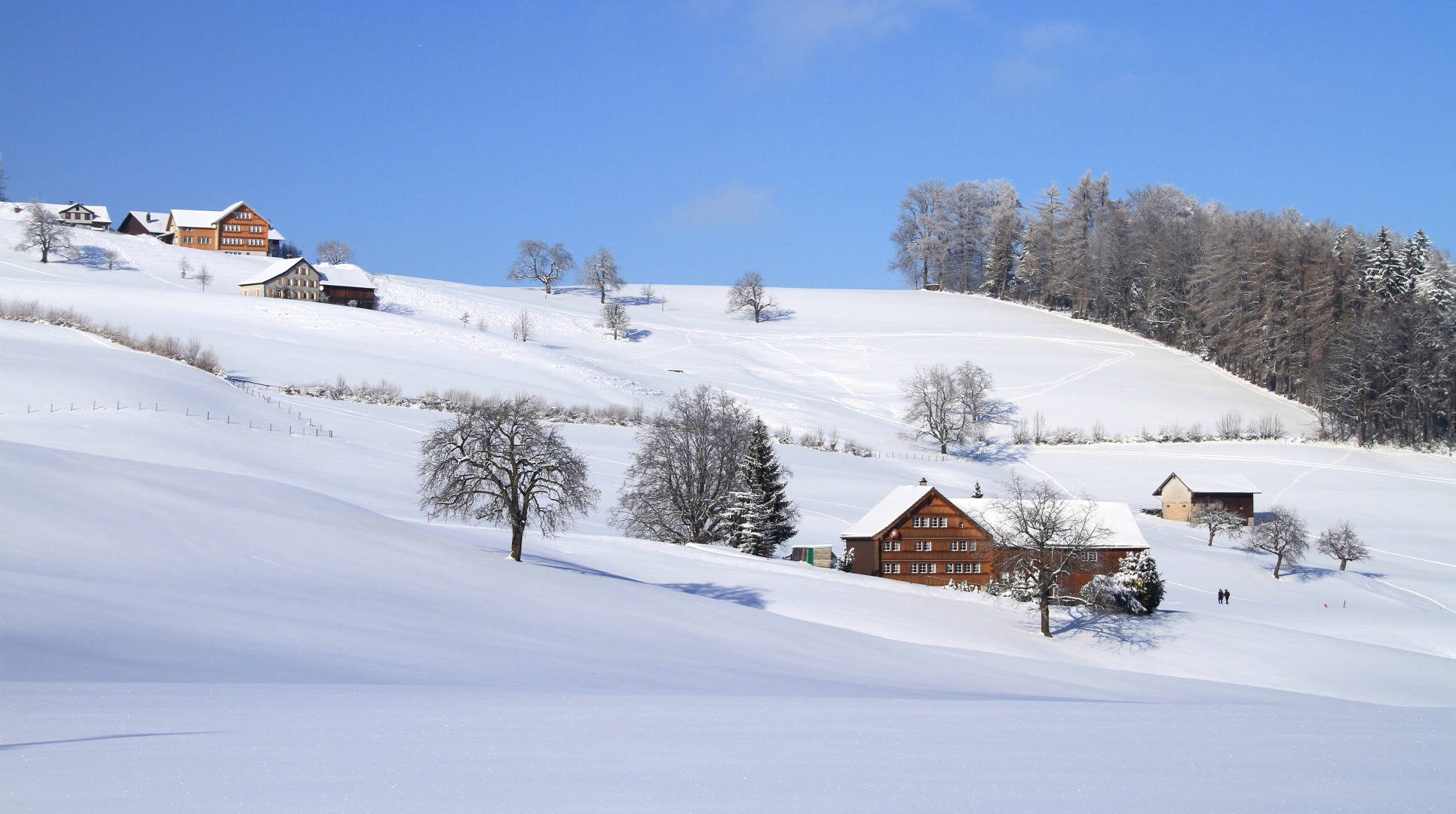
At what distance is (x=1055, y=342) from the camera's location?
320ft

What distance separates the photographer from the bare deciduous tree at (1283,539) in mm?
44281

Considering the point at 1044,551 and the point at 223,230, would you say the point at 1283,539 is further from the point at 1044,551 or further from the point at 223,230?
the point at 223,230

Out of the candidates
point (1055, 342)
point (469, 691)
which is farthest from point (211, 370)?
point (1055, 342)

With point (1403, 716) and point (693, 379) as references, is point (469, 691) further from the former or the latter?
point (693, 379)

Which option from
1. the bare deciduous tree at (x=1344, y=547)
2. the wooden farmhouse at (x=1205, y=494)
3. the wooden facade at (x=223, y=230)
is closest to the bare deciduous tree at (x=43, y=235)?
the wooden facade at (x=223, y=230)

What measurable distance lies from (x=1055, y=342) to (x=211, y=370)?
3079 inches

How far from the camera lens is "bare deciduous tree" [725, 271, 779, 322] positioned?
372 feet

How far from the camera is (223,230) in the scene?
4331 inches

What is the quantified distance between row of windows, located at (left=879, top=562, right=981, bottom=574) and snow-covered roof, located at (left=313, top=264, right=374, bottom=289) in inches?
2806

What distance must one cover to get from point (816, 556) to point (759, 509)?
3.30 metres

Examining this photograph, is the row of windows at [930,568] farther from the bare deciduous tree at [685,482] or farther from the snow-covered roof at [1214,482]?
the snow-covered roof at [1214,482]

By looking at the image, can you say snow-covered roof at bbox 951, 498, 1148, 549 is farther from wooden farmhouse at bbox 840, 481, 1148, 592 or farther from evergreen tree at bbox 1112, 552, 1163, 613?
evergreen tree at bbox 1112, 552, 1163, 613

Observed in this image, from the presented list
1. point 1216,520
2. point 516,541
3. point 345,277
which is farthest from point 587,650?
point 345,277

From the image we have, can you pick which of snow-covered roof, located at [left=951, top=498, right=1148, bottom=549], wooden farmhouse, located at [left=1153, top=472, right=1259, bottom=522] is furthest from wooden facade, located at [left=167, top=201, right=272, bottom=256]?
wooden farmhouse, located at [left=1153, top=472, right=1259, bottom=522]
